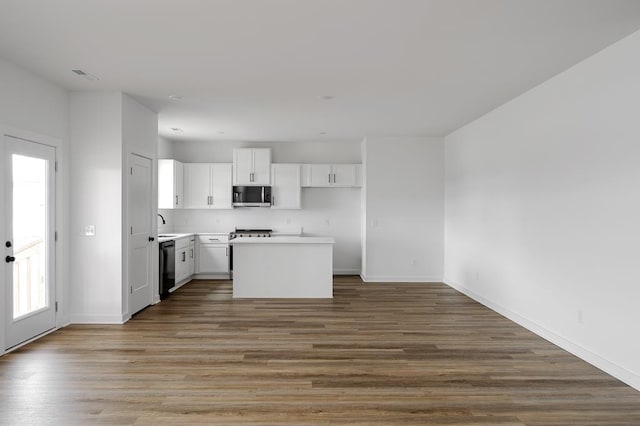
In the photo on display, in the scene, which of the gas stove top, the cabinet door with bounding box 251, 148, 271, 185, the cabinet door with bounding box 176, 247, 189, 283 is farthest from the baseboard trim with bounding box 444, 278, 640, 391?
the cabinet door with bounding box 176, 247, 189, 283

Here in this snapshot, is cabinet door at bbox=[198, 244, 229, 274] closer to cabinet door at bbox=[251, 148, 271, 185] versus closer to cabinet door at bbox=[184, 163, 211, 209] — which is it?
cabinet door at bbox=[184, 163, 211, 209]

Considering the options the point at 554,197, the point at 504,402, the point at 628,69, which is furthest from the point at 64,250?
the point at 628,69

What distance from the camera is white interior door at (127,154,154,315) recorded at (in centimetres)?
501

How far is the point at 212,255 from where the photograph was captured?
25.3 ft

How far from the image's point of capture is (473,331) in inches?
178

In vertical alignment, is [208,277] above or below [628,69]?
below

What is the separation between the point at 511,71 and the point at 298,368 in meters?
3.51

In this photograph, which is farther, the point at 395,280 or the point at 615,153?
the point at 395,280

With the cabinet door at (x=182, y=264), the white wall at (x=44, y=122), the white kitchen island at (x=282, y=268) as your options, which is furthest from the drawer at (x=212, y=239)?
the white wall at (x=44, y=122)

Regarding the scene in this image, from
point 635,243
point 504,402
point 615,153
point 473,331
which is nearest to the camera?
point 504,402

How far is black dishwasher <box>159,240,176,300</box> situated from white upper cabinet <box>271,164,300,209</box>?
2252mm

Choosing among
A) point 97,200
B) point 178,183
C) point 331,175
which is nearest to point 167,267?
point 97,200

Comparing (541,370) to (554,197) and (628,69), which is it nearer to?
(554,197)

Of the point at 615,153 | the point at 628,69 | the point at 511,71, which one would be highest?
the point at 511,71
